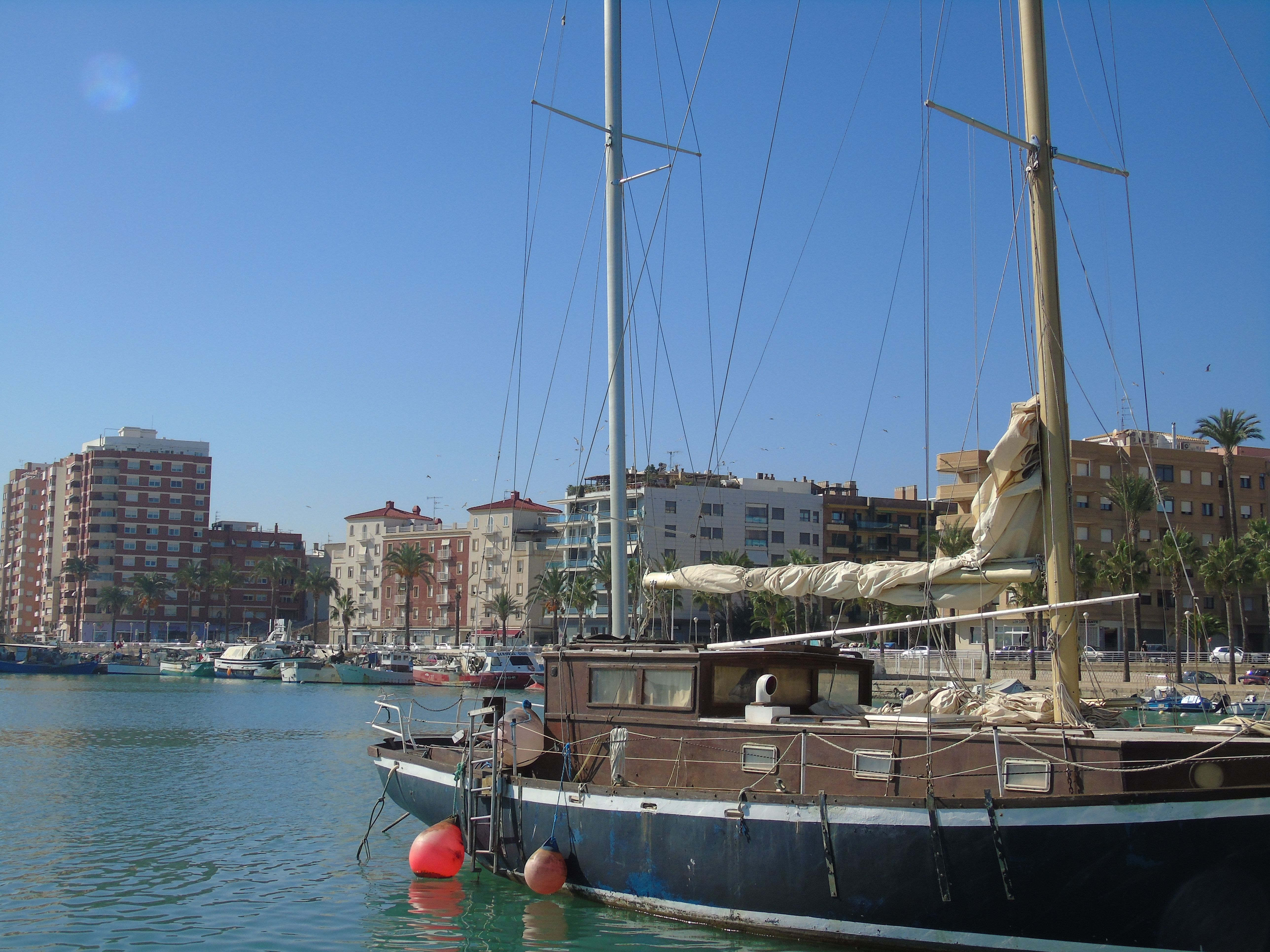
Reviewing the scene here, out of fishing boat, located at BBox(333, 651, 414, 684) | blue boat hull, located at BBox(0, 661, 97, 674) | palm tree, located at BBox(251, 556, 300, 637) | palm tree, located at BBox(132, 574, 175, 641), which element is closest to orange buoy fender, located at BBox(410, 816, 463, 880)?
fishing boat, located at BBox(333, 651, 414, 684)

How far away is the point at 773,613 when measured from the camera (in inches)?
3226

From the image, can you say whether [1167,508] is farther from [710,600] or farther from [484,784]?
[484,784]

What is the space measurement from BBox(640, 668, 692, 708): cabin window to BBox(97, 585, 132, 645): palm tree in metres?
138

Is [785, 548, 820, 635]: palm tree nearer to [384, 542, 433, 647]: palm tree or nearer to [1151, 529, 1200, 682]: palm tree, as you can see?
[1151, 529, 1200, 682]: palm tree

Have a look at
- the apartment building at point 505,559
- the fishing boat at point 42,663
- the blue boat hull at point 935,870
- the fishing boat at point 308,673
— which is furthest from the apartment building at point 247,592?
the blue boat hull at point 935,870

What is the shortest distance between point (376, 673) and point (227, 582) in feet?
194

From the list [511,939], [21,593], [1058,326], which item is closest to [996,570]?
[1058,326]

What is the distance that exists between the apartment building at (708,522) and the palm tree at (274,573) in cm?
4235

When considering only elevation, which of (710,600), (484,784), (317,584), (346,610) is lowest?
(484,784)

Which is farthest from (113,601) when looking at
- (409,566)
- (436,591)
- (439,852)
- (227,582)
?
(439,852)

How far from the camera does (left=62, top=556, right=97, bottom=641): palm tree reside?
14162 centimetres

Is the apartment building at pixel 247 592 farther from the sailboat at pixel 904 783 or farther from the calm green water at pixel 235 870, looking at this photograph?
the sailboat at pixel 904 783

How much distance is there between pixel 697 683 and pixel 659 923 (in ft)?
9.80

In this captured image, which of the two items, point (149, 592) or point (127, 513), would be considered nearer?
point (149, 592)
